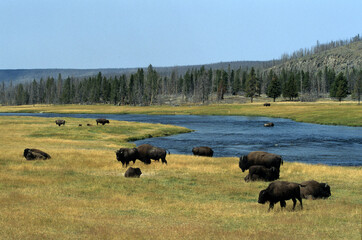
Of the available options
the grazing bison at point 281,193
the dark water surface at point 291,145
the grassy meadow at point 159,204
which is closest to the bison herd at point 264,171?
the grazing bison at point 281,193

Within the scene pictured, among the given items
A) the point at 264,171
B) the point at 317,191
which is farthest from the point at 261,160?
the point at 317,191

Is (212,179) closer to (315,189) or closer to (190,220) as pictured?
(315,189)

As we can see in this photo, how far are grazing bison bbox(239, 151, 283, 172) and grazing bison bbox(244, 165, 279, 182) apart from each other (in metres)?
1.90

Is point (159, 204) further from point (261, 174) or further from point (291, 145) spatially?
point (291, 145)

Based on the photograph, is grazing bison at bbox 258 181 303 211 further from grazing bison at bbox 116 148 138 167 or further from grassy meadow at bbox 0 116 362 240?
grazing bison at bbox 116 148 138 167

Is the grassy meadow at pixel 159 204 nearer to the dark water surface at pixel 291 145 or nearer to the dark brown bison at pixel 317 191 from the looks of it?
the dark brown bison at pixel 317 191

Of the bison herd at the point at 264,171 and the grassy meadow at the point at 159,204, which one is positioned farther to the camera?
the bison herd at the point at 264,171

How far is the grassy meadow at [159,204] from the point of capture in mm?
11688

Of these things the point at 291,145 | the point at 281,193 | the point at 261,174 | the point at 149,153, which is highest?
the point at 281,193

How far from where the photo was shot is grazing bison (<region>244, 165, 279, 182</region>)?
2184cm

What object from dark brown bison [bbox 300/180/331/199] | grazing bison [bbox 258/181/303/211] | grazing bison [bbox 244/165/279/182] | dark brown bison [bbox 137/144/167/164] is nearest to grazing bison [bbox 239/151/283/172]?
grazing bison [bbox 244/165/279/182]

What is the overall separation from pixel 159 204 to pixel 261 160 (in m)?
10.4

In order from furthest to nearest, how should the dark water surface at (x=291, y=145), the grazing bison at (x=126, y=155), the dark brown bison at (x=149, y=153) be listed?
1. the dark water surface at (x=291, y=145)
2. the dark brown bison at (x=149, y=153)
3. the grazing bison at (x=126, y=155)

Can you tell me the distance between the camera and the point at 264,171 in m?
22.0
